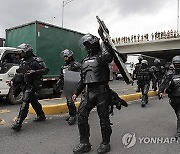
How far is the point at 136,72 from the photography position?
9289mm

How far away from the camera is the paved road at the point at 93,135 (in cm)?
408

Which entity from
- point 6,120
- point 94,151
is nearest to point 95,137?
point 94,151

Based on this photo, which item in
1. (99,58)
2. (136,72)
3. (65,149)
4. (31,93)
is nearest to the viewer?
(99,58)

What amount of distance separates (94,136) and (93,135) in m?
0.07

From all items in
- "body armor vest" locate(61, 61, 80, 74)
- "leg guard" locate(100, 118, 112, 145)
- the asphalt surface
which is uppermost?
"body armor vest" locate(61, 61, 80, 74)

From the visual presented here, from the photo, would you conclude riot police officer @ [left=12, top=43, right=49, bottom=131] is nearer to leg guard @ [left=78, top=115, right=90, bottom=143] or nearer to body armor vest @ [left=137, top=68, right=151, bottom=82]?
leg guard @ [left=78, top=115, right=90, bottom=143]

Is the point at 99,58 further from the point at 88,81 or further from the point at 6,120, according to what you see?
the point at 6,120

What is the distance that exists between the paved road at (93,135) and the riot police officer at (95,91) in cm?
24

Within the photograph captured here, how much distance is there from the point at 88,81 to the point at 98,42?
0.66 meters

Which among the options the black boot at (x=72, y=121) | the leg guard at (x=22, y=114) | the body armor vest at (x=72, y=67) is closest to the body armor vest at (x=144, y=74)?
the body armor vest at (x=72, y=67)

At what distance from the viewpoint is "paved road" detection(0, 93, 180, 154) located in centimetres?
408

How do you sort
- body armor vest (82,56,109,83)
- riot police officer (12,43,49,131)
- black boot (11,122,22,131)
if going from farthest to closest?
riot police officer (12,43,49,131) < black boot (11,122,22,131) < body armor vest (82,56,109,83)

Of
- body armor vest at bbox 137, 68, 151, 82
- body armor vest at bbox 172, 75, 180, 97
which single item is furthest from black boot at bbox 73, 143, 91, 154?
body armor vest at bbox 137, 68, 151, 82

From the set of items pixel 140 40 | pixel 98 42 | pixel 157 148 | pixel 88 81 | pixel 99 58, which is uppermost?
pixel 140 40
